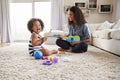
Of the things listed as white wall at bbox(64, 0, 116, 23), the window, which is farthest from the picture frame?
the window

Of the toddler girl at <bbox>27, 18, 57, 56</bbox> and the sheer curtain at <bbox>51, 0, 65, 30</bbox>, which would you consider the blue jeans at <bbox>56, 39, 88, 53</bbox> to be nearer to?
the toddler girl at <bbox>27, 18, 57, 56</bbox>

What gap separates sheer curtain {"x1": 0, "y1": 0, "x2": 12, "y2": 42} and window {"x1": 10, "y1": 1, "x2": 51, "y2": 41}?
0.15 meters

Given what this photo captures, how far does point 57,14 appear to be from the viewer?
5.45 meters

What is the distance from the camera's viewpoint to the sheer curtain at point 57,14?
5.43 meters

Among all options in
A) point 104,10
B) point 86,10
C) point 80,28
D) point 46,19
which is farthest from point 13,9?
point 80,28

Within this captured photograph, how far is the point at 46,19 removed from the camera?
19.0 feet

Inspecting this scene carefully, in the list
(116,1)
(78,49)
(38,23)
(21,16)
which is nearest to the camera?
(38,23)

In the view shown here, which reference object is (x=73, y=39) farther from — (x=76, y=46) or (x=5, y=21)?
(x=5, y=21)

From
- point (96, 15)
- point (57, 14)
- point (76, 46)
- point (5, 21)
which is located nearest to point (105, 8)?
point (96, 15)

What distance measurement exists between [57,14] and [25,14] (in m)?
1.15

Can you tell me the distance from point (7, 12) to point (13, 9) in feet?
1.03

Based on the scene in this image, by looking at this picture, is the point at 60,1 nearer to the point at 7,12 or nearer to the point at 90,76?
the point at 7,12

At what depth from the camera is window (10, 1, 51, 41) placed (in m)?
5.73

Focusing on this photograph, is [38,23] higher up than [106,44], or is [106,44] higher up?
[38,23]
